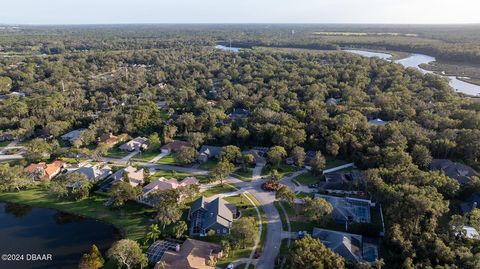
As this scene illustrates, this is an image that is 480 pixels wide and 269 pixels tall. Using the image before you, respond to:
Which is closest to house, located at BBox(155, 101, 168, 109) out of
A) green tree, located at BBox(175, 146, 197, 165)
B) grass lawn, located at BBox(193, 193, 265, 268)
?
green tree, located at BBox(175, 146, 197, 165)

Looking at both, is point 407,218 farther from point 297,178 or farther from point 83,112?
point 83,112

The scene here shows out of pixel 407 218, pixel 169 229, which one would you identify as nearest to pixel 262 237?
pixel 169 229

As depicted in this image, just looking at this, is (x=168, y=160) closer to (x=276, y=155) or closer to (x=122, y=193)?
(x=122, y=193)

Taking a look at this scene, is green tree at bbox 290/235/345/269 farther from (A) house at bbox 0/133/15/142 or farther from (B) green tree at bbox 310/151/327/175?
(A) house at bbox 0/133/15/142

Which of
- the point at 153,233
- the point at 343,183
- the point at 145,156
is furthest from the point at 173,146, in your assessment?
the point at 343,183

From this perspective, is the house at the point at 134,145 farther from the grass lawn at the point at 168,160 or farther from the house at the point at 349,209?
the house at the point at 349,209

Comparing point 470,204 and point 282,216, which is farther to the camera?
point 282,216

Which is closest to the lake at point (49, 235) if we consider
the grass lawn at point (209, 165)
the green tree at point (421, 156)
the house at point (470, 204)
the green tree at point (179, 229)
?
the green tree at point (179, 229)
